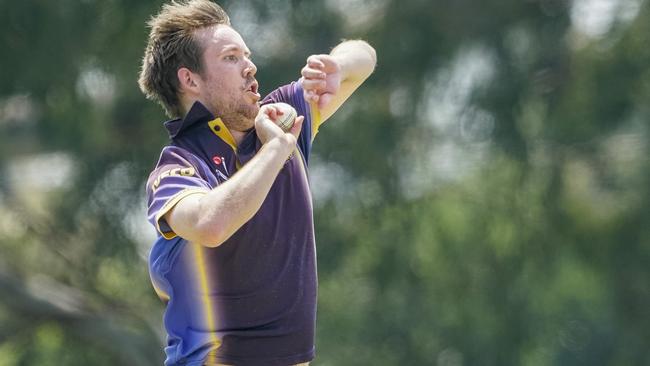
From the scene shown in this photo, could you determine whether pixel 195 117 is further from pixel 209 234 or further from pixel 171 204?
pixel 209 234

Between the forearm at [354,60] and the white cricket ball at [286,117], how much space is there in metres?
0.46

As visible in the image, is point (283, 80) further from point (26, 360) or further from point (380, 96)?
point (26, 360)

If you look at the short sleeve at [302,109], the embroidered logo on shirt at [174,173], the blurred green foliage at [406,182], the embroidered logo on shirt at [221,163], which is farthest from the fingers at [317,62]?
the blurred green foliage at [406,182]

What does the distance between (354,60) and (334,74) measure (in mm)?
347

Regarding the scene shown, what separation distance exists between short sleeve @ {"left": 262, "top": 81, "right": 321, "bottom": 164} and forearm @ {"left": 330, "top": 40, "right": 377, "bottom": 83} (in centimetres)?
18

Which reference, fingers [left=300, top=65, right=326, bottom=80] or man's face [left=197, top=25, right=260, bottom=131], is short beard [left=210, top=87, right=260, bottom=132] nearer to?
man's face [left=197, top=25, right=260, bottom=131]

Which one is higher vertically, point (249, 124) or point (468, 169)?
point (468, 169)

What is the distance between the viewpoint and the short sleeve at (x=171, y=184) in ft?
14.0

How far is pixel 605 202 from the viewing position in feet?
43.8

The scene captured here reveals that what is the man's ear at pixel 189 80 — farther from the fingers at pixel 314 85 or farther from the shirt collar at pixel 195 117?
the fingers at pixel 314 85

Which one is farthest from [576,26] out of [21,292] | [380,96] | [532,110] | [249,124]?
[249,124]

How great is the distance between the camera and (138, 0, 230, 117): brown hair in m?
4.59

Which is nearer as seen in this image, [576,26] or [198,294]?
[198,294]

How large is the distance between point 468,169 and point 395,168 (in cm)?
66
